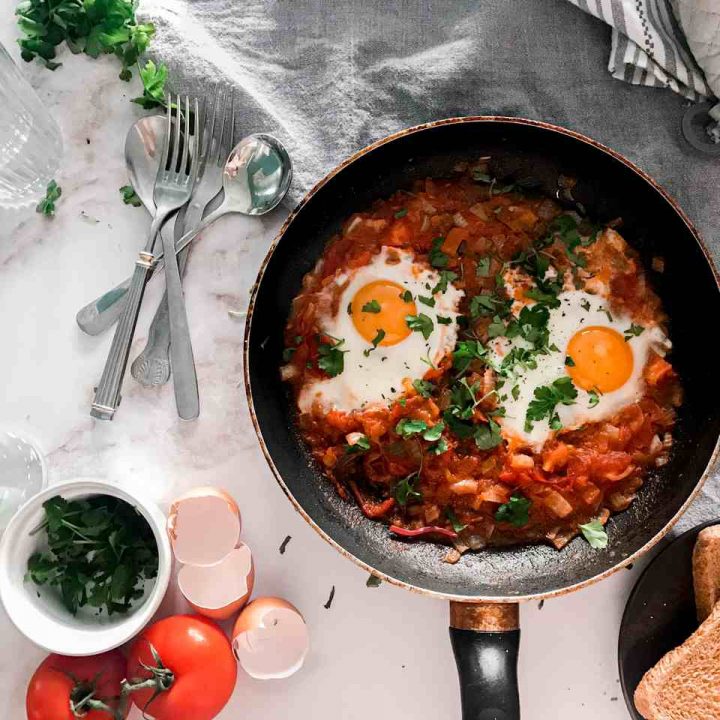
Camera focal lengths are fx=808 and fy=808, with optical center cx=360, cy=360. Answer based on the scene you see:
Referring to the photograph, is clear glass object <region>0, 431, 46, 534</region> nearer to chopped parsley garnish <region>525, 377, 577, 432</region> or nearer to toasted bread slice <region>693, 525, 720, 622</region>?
chopped parsley garnish <region>525, 377, 577, 432</region>

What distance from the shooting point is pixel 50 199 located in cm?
330

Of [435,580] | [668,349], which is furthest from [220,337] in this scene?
[668,349]

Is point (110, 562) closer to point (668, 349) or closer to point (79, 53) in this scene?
point (79, 53)

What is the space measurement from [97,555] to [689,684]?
2307 millimetres

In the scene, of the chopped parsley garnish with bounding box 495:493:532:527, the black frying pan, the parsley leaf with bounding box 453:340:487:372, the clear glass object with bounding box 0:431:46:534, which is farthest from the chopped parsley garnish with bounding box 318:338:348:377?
the clear glass object with bounding box 0:431:46:534

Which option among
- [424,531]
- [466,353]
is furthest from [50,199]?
[424,531]

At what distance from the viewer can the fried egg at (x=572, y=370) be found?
3105 millimetres

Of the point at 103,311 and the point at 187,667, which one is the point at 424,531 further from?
the point at 103,311

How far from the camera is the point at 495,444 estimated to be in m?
3.09

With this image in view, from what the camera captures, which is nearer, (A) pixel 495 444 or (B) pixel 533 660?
(A) pixel 495 444

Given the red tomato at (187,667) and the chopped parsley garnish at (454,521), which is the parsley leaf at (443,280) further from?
the red tomato at (187,667)

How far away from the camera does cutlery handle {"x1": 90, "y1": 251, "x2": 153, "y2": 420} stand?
315 centimetres

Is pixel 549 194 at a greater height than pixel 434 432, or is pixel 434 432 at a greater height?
pixel 549 194

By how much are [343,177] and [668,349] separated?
143cm
